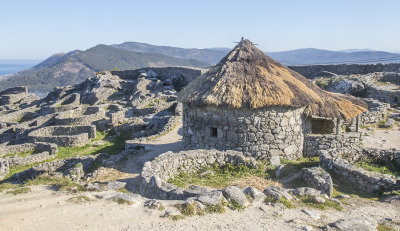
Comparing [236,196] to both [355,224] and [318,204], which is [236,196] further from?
[355,224]

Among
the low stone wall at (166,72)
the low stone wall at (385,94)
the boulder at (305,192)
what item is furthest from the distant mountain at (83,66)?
the boulder at (305,192)

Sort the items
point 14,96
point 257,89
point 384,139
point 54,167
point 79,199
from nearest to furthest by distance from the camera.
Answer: point 79,199, point 257,89, point 54,167, point 384,139, point 14,96

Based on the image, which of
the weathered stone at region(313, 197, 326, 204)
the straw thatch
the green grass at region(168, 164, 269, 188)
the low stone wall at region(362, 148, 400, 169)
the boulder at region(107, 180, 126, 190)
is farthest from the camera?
the straw thatch

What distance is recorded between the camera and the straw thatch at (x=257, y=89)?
13516 millimetres

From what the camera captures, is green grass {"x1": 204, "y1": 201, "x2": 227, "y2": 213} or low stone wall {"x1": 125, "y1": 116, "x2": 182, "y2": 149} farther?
low stone wall {"x1": 125, "y1": 116, "x2": 182, "y2": 149}

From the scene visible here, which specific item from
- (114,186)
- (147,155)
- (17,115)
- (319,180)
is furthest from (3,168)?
(17,115)

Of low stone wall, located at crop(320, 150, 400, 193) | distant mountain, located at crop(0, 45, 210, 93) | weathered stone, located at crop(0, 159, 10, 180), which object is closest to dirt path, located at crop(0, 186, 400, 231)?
low stone wall, located at crop(320, 150, 400, 193)

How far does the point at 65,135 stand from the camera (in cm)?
2148

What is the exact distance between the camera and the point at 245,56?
15.4 m

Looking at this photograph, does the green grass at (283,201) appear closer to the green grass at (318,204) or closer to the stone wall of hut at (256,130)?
the green grass at (318,204)

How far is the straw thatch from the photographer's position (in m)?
13.5

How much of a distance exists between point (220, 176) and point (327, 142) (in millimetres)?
5655

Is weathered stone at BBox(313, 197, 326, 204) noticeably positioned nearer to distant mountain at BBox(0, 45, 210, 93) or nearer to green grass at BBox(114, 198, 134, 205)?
green grass at BBox(114, 198, 134, 205)

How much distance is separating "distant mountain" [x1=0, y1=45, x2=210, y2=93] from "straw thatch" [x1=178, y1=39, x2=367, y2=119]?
9608 centimetres
